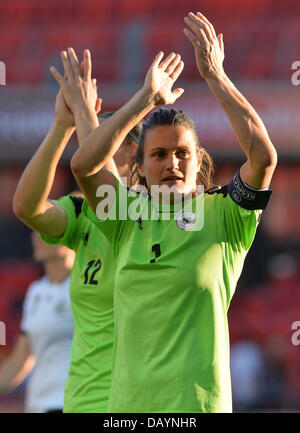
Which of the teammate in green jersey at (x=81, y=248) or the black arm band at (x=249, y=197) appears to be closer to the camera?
the black arm band at (x=249, y=197)

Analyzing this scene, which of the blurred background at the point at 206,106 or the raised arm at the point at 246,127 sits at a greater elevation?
the blurred background at the point at 206,106

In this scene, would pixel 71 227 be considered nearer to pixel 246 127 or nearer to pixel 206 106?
pixel 246 127

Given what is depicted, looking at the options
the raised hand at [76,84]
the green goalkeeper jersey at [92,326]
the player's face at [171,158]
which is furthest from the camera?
the raised hand at [76,84]

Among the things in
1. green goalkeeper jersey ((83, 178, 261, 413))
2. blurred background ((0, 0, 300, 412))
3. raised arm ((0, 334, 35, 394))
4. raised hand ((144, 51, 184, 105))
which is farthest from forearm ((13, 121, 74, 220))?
blurred background ((0, 0, 300, 412))

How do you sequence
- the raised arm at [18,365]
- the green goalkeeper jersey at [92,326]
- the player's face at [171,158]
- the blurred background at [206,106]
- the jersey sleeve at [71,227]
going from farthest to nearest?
the blurred background at [206,106] → the raised arm at [18,365] → the jersey sleeve at [71,227] → the green goalkeeper jersey at [92,326] → the player's face at [171,158]

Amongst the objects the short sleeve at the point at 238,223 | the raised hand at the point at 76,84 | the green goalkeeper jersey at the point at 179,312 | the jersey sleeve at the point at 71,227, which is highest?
the raised hand at the point at 76,84

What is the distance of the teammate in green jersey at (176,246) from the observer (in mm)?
2547

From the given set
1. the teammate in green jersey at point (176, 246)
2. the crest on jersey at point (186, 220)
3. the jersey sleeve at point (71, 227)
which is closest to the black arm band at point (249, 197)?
the teammate in green jersey at point (176, 246)

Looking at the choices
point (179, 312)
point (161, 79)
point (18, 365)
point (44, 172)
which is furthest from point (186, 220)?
point (18, 365)

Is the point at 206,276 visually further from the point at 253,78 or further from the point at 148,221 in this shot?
the point at 253,78

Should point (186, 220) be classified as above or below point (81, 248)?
below

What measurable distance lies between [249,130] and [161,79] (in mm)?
407

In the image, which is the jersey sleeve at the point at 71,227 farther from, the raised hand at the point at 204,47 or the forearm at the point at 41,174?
the raised hand at the point at 204,47

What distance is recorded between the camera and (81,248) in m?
3.49
